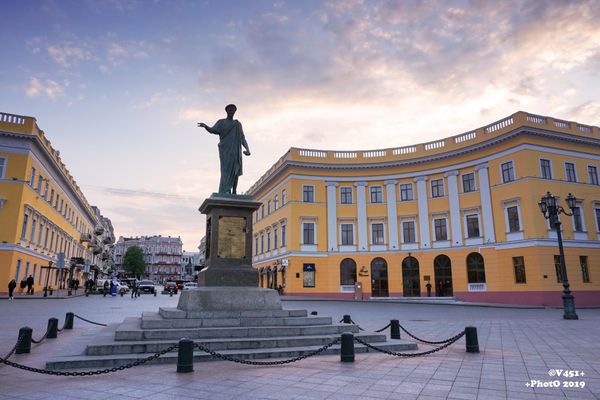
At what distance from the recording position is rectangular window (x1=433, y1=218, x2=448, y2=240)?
121 feet

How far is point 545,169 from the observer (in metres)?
31.9

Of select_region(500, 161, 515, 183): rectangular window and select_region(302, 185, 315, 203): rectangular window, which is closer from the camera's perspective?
select_region(500, 161, 515, 183): rectangular window

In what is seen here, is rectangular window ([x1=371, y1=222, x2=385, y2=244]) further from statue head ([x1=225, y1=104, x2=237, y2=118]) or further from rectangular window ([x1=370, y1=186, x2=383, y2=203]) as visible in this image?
statue head ([x1=225, y1=104, x2=237, y2=118])

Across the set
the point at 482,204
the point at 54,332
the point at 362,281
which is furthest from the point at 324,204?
the point at 54,332

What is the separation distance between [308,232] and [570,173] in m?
22.3

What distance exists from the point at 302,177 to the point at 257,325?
103 feet

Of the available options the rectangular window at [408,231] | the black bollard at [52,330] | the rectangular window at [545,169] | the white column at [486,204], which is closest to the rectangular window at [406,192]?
the rectangular window at [408,231]

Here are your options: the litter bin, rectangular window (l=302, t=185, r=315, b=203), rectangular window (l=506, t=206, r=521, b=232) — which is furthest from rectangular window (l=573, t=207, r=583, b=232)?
rectangular window (l=302, t=185, r=315, b=203)

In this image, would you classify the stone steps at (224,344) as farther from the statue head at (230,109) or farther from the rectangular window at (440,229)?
the rectangular window at (440,229)

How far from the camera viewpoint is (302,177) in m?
41.0

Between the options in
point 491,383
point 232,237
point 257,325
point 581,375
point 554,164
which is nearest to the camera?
point 491,383

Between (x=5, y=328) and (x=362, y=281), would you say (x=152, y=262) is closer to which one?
(x=362, y=281)

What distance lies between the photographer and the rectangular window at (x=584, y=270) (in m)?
30.5

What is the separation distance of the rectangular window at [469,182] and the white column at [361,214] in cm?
908
